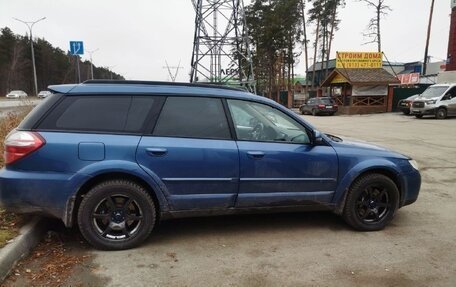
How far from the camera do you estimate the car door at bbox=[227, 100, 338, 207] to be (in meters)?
4.20

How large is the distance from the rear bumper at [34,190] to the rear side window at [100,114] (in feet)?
1.62

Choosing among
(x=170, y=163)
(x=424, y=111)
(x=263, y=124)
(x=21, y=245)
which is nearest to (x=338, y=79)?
(x=424, y=111)

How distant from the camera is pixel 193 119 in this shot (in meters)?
4.18

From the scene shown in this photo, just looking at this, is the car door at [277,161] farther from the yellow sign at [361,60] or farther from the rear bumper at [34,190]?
the yellow sign at [361,60]

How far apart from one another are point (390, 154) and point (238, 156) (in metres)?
1.96

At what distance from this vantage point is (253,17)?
46.9 meters

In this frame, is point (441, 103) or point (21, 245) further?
point (441, 103)

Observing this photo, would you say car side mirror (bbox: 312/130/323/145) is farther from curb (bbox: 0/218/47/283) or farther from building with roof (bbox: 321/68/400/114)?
building with roof (bbox: 321/68/400/114)

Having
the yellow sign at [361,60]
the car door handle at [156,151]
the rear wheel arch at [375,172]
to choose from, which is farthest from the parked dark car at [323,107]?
the car door handle at [156,151]

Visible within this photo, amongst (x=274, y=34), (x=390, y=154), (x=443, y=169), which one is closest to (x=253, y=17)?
(x=274, y=34)

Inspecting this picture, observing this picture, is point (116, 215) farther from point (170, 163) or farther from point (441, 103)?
point (441, 103)

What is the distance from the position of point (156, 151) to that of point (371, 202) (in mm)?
2634

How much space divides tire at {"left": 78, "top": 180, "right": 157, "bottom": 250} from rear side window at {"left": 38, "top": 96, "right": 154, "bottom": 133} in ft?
1.93

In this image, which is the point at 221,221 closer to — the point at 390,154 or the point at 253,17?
the point at 390,154
